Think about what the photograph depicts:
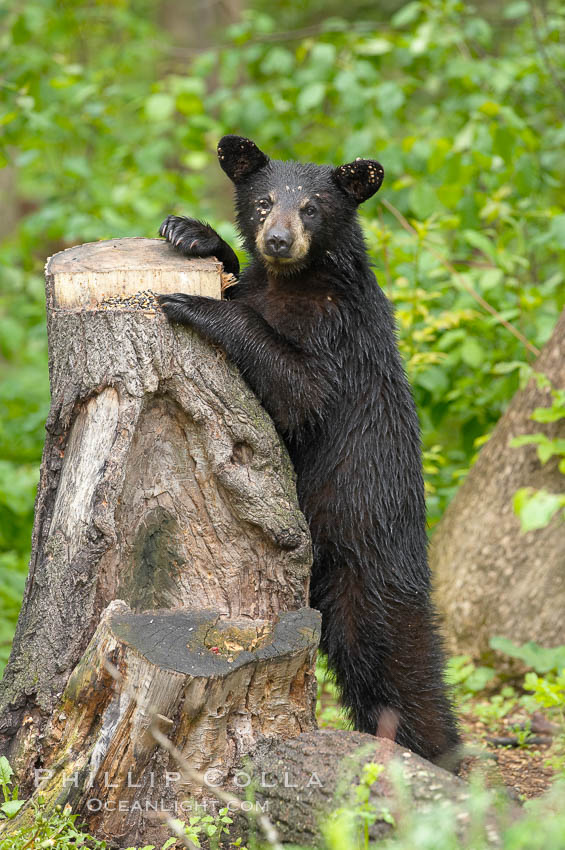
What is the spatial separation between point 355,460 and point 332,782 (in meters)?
1.33

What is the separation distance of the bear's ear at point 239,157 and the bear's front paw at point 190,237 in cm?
45

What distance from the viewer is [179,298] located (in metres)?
3.28

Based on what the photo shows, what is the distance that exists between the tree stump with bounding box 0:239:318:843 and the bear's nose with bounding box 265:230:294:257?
1.44ft

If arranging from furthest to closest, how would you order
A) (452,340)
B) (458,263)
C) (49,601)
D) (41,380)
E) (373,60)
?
(41,380) → (373,60) → (458,263) → (452,340) → (49,601)

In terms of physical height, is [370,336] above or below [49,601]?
above

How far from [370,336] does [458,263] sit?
312cm

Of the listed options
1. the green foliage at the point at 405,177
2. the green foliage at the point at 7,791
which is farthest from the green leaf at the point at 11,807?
the green foliage at the point at 405,177

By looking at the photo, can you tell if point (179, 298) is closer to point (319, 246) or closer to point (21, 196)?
point (319, 246)

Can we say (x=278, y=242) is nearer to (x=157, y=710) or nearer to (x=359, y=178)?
(x=359, y=178)

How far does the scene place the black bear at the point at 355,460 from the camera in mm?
3713

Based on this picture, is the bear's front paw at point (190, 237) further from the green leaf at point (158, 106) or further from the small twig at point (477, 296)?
the green leaf at point (158, 106)

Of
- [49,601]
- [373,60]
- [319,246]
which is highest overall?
[373,60]

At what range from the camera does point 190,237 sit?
11.9 ft

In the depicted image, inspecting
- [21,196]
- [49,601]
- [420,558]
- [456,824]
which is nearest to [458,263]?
[420,558]
